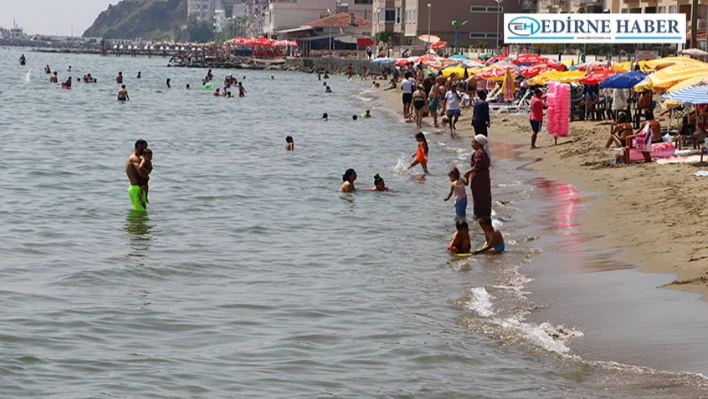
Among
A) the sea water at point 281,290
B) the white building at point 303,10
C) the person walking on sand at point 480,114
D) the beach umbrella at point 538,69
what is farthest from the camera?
the white building at point 303,10

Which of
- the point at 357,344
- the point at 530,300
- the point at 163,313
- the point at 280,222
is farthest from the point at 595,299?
the point at 280,222

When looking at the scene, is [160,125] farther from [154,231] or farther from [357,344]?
[357,344]

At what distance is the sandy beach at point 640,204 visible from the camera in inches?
455

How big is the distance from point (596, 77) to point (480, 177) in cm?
1368

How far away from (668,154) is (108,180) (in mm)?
11926

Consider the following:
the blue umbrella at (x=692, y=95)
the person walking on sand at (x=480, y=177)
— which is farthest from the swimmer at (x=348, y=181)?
the blue umbrella at (x=692, y=95)

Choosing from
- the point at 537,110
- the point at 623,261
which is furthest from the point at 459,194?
the point at 537,110

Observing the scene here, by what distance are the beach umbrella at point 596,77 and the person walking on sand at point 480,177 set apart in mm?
13236

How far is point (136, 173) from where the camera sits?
624 inches

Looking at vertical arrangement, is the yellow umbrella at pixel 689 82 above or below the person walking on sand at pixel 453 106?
above

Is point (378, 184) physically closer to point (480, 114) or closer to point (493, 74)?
point (480, 114)

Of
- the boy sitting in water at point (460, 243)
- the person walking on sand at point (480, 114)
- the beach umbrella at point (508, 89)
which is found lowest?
the boy sitting in water at point (460, 243)

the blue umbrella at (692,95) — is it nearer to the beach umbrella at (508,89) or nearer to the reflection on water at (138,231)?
the reflection on water at (138,231)

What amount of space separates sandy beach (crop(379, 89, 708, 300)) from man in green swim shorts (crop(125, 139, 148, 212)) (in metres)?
6.86
